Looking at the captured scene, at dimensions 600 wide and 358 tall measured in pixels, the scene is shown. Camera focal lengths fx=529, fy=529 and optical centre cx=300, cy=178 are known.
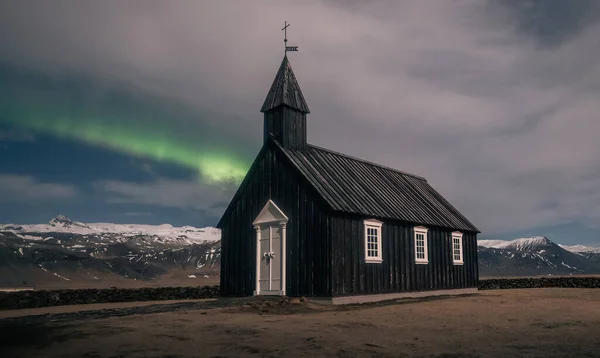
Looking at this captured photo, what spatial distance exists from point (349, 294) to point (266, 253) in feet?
14.4

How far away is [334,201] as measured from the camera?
2308 centimetres

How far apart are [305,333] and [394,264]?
13783 mm

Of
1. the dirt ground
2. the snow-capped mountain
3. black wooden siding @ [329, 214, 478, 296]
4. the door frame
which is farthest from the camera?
the snow-capped mountain

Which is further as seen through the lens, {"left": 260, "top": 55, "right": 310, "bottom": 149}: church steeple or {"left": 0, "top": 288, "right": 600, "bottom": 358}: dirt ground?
{"left": 260, "top": 55, "right": 310, "bottom": 149}: church steeple

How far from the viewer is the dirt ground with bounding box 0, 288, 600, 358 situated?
1082 cm

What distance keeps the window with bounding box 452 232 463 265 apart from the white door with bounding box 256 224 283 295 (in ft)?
41.9

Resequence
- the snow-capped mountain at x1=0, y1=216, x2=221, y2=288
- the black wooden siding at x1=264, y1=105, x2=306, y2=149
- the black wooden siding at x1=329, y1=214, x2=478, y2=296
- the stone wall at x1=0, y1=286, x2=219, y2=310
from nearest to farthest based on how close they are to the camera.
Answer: the black wooden siding at x1=329, y1=214, x2=478, y2=296 < the stone wall at x1=0, y1=286, x2=219, y2=310 < the black wooden siding at x1=264, y1=105, x2=306, y2=149 < the snow-capped mountain at x1=0, y1=216, x2=221, y2=288

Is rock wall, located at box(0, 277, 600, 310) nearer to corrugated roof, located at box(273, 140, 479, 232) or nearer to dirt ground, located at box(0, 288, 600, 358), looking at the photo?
dirt ground, located at box(0, 288, 600, 358)

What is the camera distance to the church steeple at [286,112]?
85.8 feet

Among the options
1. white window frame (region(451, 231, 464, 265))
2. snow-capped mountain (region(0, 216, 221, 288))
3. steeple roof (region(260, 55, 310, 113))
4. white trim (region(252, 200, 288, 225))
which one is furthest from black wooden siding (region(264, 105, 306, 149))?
snow-capped mountain (region(0, 216, 221, 288))

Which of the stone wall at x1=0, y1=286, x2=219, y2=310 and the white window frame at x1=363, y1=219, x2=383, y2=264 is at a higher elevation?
the white window frame at x1=363, y1=219, x2=383, y2=264

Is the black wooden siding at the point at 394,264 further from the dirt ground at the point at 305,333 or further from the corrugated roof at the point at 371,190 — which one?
the dirt ground at the point at 305,333

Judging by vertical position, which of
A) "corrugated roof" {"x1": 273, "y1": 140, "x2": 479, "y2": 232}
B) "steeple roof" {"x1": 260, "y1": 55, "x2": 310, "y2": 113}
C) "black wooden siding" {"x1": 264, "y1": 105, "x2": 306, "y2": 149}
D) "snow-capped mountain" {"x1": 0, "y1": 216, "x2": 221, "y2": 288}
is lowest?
"snow-capped mountain" {"x1": 0, "y1": 216, "x2": 221, "y2": 288}

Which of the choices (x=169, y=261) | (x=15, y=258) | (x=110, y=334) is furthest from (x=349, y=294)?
(x=169, y=261)
